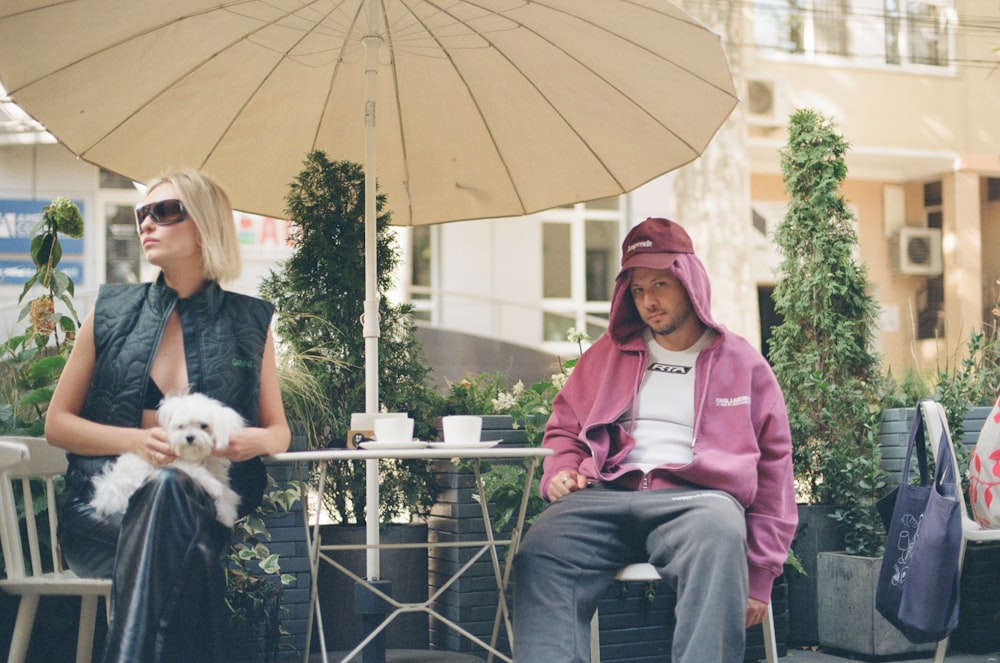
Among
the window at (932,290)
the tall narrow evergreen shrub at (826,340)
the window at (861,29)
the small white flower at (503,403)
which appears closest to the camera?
the small white flower at (503,403)

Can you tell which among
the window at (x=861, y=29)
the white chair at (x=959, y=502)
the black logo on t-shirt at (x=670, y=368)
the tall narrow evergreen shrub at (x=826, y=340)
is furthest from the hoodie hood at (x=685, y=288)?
the window at (x=861, y=29)

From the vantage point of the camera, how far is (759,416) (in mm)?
3465


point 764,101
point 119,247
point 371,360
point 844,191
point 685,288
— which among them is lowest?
point 371,360

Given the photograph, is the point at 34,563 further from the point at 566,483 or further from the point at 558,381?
the point at 558,381

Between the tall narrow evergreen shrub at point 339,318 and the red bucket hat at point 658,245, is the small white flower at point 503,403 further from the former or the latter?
the red bucket hat at point 658,245

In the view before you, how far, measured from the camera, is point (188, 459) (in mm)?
3045

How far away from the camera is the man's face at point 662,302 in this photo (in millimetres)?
3617

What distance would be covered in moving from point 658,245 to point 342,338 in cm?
146

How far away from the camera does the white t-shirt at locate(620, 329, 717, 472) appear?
3.53 meters

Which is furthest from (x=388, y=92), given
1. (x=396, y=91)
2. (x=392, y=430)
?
(x=392, y=430)

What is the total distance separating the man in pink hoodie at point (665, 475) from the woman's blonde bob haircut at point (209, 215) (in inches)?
45.5

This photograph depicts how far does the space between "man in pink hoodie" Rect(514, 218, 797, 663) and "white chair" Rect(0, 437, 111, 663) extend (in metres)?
1.21

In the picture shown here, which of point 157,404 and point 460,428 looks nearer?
point 157,404

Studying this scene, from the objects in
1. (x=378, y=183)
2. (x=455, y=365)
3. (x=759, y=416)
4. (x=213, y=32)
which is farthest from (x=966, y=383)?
(x=455, y=365)
